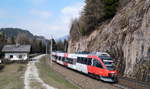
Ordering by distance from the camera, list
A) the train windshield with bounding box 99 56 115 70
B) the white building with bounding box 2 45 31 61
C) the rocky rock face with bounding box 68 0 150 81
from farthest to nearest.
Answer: the white building with bounding box 2 45 31 61, the train windshield with bounding box 99 56 115 70, the rocky rock face with bounding box 68 0 150 81

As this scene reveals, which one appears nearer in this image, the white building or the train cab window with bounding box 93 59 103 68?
the train cab window with bounding box 93 59 103 68

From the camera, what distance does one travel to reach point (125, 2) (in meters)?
35.8

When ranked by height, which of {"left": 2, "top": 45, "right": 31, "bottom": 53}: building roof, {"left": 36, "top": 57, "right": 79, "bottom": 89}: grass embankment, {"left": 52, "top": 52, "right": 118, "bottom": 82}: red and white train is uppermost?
{"left": 2, "top": 45, "right": 31, "bottom": 53}: building roof

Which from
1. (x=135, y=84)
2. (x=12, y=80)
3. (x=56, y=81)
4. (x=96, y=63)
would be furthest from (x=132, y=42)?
(x=12, y=80)

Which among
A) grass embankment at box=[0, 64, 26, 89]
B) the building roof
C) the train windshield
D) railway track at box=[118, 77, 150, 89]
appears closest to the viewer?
grass embankment at box=[0, 64, 26, 89]

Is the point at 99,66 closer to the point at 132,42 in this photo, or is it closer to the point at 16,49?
the point at 132,42

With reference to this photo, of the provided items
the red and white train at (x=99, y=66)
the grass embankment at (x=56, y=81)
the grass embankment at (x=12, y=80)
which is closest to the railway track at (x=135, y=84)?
the red and white train at (x=99, y=66)

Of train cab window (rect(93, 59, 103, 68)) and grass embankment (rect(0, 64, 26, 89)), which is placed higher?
train cab window (rect(93, 59, 103, 68))

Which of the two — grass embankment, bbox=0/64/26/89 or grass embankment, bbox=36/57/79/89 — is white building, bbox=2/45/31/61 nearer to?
grass embankment, bbox=0/64/26/89

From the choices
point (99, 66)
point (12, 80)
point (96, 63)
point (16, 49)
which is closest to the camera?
point (12, 80)

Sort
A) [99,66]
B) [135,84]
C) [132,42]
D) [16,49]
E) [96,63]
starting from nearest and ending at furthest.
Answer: [135,84], [99,66], [96,63], [132,42], [16,49]

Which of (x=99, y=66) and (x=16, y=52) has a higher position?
(x=16, y=52)

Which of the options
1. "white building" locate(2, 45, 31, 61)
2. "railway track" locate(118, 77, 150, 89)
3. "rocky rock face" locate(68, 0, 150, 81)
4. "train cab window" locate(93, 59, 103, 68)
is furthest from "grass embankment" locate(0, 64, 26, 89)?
"white building" locate(2, 45, 31, 61)

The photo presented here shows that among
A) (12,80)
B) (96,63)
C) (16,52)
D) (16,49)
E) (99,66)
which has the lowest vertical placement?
(12,80)
